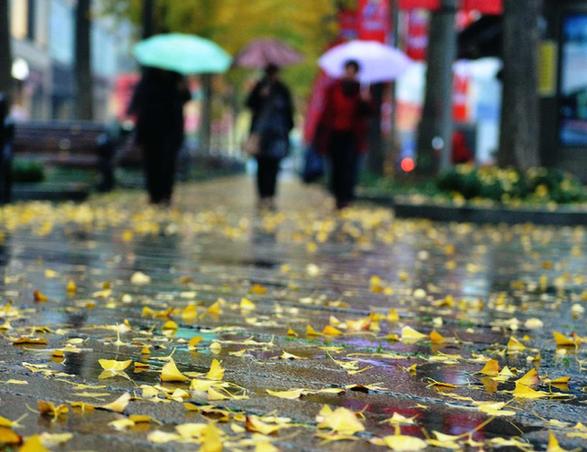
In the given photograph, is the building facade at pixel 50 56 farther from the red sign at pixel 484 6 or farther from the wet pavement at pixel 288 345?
the wet pavement at pixel 288 345

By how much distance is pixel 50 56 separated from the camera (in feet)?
185

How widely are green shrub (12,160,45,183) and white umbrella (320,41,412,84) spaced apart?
450 cm

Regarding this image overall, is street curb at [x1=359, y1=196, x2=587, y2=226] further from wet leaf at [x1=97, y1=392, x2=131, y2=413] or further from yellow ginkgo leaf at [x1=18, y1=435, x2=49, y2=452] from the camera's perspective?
yellow ginkgo leaf at [x1=18, y1=435, x2=49, y2=452]

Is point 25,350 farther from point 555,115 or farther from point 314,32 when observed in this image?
point 314,32

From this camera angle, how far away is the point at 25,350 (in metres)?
5.00

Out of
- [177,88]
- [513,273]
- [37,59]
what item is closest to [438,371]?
[513,273]

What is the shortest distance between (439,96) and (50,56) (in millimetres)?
35728

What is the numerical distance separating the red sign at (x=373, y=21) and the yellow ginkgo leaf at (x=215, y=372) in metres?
24.4

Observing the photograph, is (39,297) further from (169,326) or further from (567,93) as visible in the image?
(567,93)

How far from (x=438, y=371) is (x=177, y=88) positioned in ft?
43.3

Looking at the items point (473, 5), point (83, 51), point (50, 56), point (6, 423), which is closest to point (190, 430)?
point (6, 423)

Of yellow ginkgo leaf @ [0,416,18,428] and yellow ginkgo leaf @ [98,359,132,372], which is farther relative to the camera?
yellow ginkgo leaf @ [98,359,132,372]

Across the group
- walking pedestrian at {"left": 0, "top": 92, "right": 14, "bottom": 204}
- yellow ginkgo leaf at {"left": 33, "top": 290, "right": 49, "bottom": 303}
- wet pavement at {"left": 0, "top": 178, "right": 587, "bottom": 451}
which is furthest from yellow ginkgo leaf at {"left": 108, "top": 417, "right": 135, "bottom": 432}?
walking pedestrian at {"left": 0, "top": 92, "right": 14, "bottom": 204}

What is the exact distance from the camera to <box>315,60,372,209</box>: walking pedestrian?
18.3 metres
